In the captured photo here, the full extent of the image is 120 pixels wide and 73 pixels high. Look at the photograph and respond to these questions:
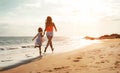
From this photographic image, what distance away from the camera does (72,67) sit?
7293mm

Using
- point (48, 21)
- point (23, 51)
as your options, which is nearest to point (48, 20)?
point (48, 21)

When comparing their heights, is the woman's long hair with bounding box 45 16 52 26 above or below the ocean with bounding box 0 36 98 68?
above

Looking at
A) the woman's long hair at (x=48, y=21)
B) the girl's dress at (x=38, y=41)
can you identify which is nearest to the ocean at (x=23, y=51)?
the girl's dress at (x=38, y=41)

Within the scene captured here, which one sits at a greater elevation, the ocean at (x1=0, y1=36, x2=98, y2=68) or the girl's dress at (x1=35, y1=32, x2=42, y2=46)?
the girl's dress at (x1=35, y1=32, x2=42, y2=46)

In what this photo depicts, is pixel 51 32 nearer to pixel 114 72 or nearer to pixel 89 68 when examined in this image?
pixel 89 68

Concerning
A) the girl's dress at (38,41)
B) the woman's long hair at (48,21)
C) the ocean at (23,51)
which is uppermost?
the woman's long hair at (48,21)

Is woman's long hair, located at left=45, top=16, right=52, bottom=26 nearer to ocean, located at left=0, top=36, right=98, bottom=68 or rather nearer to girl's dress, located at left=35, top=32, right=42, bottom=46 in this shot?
girl's dress, located at left=35, top=32, right=42, bottom=46

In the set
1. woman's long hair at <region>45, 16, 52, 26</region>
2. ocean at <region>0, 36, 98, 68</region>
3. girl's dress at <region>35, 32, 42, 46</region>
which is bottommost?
ocean at <region>0, 36, 98, 68</region>

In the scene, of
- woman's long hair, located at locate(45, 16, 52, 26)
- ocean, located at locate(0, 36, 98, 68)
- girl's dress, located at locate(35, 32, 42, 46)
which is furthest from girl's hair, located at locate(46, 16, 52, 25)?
ocean, located at locate(0, 36, 98, 68)

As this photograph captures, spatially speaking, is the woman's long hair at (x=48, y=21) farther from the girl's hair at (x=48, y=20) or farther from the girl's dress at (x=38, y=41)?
the girl's dress at (x=38, y=41)

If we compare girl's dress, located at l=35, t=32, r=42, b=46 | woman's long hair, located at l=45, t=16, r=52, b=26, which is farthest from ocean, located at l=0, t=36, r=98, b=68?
woman's long hair, located at l=45, t=16, r=52, b=26

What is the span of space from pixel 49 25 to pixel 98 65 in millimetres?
6057

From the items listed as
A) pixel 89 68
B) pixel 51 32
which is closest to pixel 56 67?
pixel 89 68

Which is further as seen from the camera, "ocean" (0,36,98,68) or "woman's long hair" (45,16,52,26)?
"woman's long hair" (45,16,52,26)
